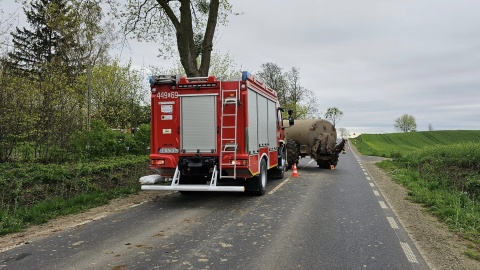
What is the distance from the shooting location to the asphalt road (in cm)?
466

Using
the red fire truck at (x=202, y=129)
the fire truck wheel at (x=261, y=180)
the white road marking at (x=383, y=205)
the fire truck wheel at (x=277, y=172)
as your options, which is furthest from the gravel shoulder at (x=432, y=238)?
the fire truck wheel at (x=277, y=172)

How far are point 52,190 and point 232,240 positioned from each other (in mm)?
5949

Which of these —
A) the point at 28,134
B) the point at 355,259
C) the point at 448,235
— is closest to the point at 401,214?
the point at 448,235

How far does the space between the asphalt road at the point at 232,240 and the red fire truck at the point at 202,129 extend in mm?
811

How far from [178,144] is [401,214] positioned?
532 centimetres

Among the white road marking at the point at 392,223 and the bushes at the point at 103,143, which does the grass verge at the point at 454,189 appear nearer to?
the white road marking at the point at 392,223

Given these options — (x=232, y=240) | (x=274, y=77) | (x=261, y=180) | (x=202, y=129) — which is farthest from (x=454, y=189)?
(x=274, y=77)

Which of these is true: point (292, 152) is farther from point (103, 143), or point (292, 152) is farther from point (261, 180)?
point (103, 143)

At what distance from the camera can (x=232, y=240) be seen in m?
5.61

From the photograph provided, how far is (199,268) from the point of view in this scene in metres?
4.42

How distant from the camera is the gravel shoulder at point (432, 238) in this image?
4815 millimetres

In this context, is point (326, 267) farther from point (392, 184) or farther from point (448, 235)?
point (392, 184)

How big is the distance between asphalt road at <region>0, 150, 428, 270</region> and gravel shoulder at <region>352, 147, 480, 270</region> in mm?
172

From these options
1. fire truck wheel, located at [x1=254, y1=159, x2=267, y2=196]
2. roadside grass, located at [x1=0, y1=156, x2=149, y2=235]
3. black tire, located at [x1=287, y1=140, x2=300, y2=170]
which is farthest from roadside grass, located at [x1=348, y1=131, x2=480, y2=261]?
roadside grass, located at [x1=0, y1=156, x2=149, y2=235]
